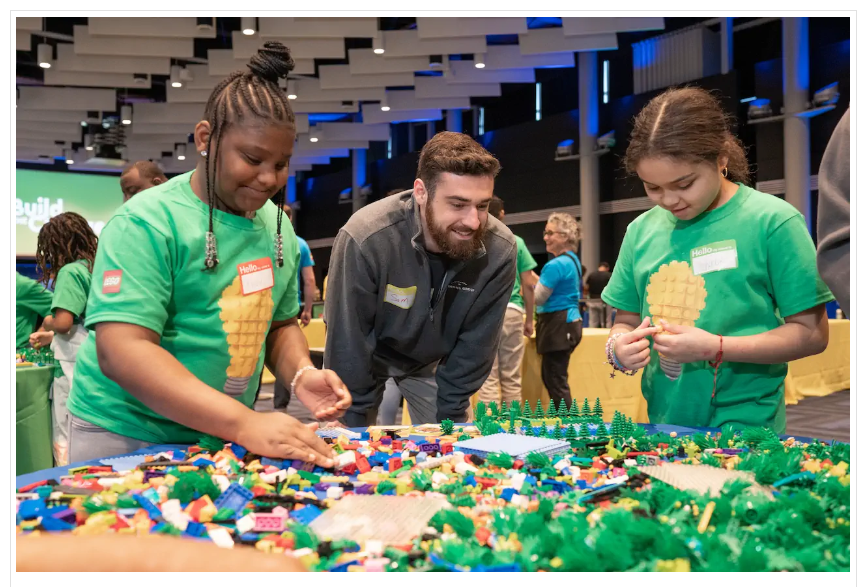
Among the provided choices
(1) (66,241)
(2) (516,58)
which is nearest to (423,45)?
(2) (516,58)

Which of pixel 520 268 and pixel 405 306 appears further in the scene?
pixel 520 268

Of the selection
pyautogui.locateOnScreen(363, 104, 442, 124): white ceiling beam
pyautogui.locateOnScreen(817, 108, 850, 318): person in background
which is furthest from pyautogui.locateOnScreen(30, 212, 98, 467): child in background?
pyautogui.locateOnScreen(363, 104, 442, 124): white ceiling beam

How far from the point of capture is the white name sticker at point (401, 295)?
6.57ft

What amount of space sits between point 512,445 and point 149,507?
66cm

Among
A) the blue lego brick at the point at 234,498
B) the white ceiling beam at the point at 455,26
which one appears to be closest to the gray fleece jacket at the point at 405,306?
the blue lego brick at the point at 234,498

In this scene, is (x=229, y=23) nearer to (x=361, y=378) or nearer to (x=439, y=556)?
(x=361, y=378)

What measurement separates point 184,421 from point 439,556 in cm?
62

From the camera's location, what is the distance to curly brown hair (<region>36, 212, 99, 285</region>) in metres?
3.39

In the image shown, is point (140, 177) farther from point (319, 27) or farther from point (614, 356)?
point (319, 27)

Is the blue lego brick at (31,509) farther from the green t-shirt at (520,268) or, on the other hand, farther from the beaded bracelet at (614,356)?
the green t-shirt at (520,268)

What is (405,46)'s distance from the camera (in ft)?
28.2

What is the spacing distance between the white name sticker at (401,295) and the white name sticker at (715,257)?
0.77 m

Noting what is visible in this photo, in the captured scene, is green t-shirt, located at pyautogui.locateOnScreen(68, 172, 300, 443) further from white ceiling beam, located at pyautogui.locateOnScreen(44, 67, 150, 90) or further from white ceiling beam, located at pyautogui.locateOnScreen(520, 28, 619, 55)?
white ceiling beam, located at pyautogui.locateOnScreen(44, 67, 150, 90)

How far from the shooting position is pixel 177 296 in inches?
53.3
